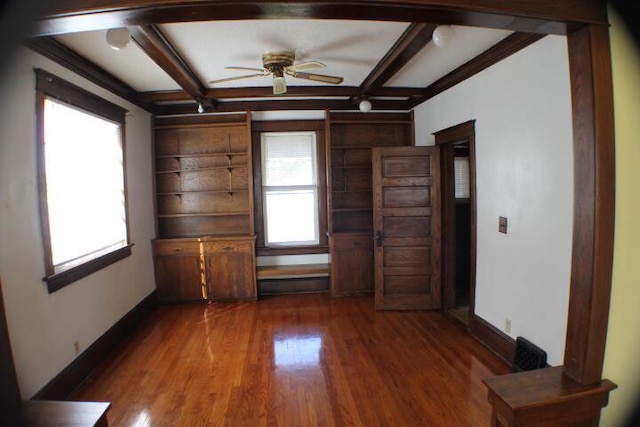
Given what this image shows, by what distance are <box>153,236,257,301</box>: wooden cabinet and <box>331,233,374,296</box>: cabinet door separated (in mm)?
1102

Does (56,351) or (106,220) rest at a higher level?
(106,220)

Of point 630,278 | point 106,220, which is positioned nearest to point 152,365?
point 106,220

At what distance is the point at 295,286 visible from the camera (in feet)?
14.4

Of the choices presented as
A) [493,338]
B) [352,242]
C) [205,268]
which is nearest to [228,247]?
[205,268]

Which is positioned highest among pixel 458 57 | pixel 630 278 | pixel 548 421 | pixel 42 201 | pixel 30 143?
pixel 458 57

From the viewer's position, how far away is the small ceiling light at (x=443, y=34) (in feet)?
6.43

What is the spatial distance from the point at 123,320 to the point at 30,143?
6.30 feet

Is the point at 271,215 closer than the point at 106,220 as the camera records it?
No

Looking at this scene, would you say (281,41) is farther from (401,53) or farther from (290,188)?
(290,188)

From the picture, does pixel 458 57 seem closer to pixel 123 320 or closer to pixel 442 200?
pixel 442 200

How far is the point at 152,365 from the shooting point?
105 inches

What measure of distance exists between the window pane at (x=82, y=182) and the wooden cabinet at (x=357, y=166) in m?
2.50

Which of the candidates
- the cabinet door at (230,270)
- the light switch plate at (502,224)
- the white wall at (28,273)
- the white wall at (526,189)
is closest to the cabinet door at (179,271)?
the cabinet door at (230,270)

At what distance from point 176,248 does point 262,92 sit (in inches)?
89.7
